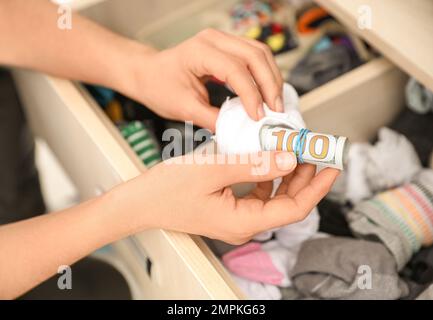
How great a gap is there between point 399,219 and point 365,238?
0.15 ft

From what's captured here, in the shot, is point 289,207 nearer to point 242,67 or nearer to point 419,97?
point 242,67

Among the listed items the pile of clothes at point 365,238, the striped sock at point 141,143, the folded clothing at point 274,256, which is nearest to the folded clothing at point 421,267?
the pile of clothes at point 365,238

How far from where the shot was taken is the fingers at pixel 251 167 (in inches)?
19.2

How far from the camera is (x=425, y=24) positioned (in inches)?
24.4

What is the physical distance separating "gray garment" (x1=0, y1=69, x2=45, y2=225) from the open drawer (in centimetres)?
3

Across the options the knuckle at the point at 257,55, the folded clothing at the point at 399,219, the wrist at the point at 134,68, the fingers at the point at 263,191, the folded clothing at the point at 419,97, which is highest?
the wrist at the point at 134,68

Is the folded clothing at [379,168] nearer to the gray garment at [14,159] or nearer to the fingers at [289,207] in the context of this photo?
the fingers at [289,207]

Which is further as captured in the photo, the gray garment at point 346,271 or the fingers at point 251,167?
the gray garment at point 346,271

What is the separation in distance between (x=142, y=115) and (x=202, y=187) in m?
0.30

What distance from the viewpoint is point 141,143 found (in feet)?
2.40

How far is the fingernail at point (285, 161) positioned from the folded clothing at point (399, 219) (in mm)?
217

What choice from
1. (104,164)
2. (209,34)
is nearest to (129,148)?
(104,164)

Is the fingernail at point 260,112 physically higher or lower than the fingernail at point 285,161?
higher

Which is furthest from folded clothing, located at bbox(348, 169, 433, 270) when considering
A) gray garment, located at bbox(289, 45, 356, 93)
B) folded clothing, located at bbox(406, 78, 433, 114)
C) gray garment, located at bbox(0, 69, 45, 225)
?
gray garment, located at bbox(0, 69, 45, 225)
